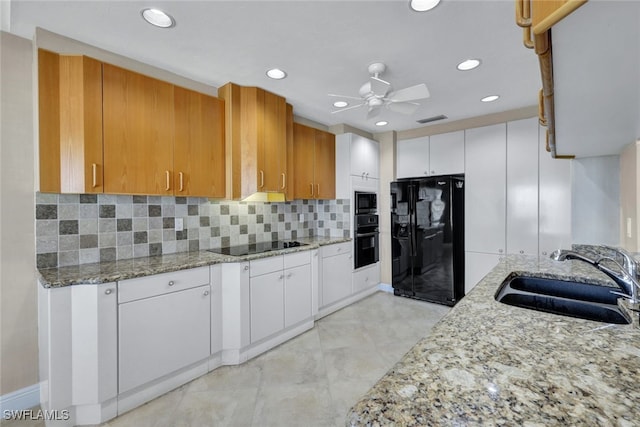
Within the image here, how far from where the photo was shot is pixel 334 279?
344 cm

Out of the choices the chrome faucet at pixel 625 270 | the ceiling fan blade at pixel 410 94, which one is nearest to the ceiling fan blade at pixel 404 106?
the ceiling fan blade at pixel 410 94

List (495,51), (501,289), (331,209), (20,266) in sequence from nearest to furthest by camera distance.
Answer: (501,289)
(20,266)
(495,51)
(331,209)

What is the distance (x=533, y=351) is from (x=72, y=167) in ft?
8.36

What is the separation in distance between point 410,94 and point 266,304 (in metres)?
2.12

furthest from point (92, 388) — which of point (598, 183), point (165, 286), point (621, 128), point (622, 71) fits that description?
point (598, 183)

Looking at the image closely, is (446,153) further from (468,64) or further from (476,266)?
(468,64)

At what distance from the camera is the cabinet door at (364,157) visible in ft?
12.5

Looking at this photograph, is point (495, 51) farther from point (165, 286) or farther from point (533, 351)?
point (165, 286)

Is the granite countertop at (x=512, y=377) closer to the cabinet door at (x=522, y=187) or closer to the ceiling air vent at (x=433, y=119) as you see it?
the cabinet door at (x=522, y=187)

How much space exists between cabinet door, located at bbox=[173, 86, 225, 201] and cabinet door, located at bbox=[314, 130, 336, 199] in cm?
136

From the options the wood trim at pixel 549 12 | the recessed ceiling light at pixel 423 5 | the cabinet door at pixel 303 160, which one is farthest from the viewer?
the cabinet door at pixel 303 160

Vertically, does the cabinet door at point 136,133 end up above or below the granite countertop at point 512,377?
above

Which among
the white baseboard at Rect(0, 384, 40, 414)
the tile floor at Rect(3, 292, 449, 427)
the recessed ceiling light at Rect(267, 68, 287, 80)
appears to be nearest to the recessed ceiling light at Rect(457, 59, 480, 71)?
the recessed ceiling light at Rect(267, 68, 287, 80)

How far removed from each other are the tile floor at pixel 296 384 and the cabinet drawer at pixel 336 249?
2.65 ft
